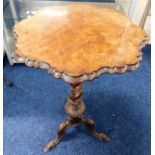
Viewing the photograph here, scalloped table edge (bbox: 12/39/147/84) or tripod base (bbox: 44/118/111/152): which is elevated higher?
scalloped table edge (bbox: 12/39/147/84)

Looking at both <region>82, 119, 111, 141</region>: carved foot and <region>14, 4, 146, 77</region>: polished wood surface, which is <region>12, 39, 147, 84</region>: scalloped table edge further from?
<region>82, 119, 111, 141</region>: carved foot

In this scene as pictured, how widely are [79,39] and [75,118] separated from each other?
547 millimetres

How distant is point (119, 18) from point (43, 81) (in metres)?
0.97

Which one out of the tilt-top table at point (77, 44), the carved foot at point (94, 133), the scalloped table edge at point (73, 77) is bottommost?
the carved foot at point (94, 133)

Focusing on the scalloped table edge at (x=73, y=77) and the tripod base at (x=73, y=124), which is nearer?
the scalloped table edge at (x=73, y=77)

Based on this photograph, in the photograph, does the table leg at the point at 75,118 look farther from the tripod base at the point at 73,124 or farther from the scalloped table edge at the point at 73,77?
the scalloped table edge at the point at 73,77

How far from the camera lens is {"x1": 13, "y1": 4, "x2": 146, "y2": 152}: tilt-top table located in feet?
2.54

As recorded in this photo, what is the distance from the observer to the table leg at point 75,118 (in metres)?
1.09

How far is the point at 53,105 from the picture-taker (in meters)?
1.54

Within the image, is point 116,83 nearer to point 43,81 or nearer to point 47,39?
point 43,81

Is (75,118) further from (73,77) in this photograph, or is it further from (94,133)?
(73,77)

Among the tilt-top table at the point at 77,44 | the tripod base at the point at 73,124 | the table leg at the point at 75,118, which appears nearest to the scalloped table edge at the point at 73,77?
the tilt-top table at the point at 77,44

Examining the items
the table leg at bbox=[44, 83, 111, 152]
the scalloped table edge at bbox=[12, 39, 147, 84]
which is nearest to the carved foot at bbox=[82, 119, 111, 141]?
the table leg at bbox=[44, 83, 111, 152]

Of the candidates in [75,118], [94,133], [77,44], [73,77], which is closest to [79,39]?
[77,44]
